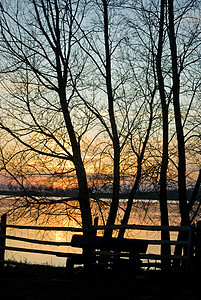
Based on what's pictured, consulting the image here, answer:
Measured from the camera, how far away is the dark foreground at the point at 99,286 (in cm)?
747

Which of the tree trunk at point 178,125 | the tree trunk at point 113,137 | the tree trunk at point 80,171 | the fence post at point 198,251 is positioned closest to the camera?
the fence post at point 198,251

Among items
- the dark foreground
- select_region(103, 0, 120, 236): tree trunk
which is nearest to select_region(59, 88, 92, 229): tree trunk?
select_region(103, 0, 120, 236): tree trunk

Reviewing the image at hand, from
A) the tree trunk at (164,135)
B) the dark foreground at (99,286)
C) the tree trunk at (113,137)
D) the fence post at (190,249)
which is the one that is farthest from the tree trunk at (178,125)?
the dark foreground at (99,286)

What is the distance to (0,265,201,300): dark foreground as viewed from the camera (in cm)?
747

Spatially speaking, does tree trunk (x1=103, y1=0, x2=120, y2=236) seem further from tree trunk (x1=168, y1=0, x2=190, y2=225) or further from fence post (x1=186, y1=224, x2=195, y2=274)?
fence post (x1=186, y1=224, x2=195, y2=274)

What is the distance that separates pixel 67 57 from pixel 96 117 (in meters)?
2.23

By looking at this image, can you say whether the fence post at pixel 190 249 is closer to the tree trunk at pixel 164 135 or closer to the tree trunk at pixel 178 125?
the tree trunk at pixel 178 125

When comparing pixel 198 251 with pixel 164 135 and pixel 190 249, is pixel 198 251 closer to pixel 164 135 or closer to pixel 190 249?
pixel 190 249

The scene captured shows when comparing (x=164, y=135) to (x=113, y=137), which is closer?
(x=164, y=135)

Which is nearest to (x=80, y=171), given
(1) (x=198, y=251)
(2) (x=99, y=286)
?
(1) (x=198, y=251)

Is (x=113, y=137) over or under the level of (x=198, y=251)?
over

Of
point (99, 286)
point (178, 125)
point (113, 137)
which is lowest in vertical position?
point (99, 286)

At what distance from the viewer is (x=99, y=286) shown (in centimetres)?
862

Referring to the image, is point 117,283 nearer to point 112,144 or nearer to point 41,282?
point 41,282
